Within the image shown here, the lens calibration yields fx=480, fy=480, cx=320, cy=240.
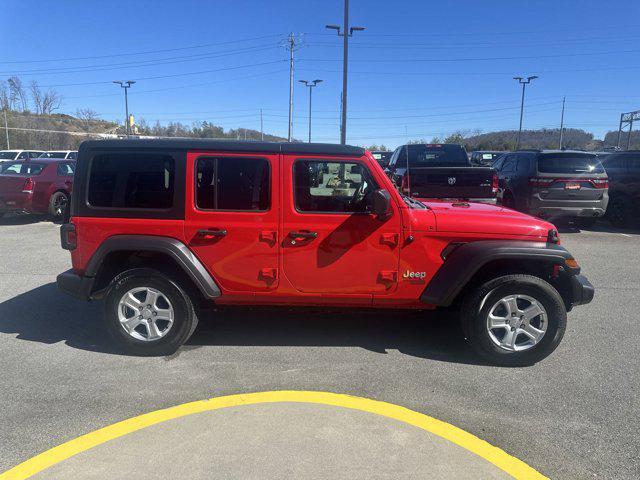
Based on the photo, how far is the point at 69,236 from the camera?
13.5 feet

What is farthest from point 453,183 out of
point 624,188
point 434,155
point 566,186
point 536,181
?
point 624,188

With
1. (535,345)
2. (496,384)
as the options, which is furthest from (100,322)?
(535,345)

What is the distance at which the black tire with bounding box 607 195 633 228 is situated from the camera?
11492 millimetres

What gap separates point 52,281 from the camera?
636 cm

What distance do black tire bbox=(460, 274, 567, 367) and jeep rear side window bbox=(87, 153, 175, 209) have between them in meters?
2.67

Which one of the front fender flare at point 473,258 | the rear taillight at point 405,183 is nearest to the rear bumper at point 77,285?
the front fender flare at point 473,258

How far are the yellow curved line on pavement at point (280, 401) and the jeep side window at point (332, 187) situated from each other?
1486 mm

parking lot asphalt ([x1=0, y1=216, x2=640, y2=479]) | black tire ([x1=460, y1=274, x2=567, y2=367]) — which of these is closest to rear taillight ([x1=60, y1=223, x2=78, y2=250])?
parking lot asphalt ([x1=0, y1=216, x2=640, y2=479])

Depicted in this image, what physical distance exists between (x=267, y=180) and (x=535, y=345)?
8.51ft

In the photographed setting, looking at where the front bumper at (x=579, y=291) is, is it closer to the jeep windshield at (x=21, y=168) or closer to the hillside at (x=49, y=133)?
the jeep windshield at (x=21, y=168)

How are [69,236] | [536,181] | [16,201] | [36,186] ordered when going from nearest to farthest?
[69,236]
[536,181]
[16,201]
[36,186]

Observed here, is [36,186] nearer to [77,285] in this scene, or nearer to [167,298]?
[77,285]

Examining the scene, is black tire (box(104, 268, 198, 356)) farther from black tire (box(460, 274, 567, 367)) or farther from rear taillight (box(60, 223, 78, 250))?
black tire (box(460, 274, 567, 367))

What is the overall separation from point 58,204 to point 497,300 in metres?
11.1
